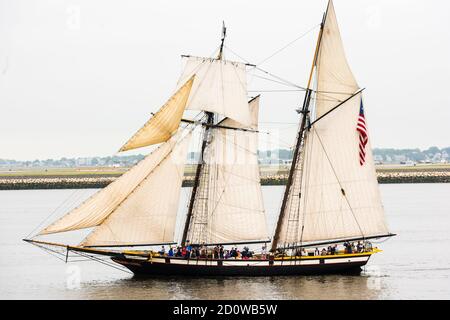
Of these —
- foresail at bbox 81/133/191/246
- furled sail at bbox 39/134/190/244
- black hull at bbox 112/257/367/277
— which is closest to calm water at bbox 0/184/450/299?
black hull at bbox 112/257/367/277

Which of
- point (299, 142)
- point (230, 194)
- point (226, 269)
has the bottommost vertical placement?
point (226, 269)

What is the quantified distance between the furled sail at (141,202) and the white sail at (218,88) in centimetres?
244

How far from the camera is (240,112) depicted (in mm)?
44938

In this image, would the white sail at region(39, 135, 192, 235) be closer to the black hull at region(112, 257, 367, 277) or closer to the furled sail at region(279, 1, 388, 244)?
the black hull at region(112, 257, 367, 277)

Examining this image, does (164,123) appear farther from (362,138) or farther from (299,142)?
(362,138)

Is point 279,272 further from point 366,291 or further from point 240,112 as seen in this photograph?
point 240,112

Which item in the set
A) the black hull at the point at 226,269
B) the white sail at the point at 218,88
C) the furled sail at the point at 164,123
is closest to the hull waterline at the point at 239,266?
the black hull at the point at 226,269

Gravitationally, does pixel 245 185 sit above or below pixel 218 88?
below

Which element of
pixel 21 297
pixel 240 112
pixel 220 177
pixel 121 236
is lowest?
pixel 21 297

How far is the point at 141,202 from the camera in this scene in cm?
4291

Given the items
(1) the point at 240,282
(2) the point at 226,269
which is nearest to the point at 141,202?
(2) the point at 226,269

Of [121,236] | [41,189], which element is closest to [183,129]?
[121,236]

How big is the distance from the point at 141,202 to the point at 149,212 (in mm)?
703

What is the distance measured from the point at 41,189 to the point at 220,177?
11704 cm
